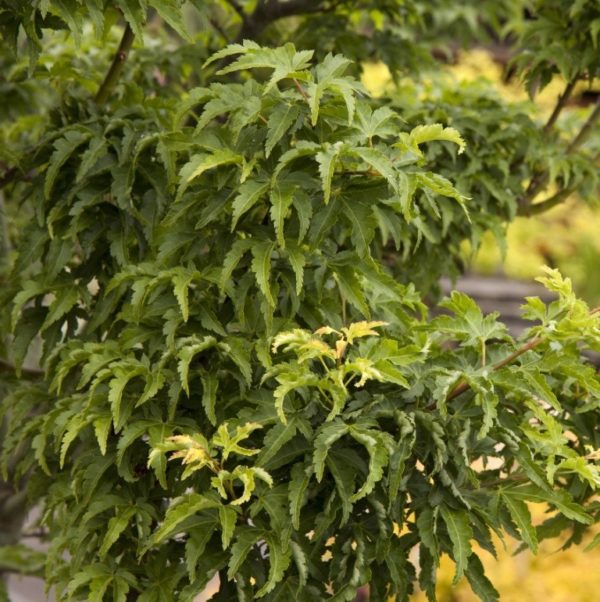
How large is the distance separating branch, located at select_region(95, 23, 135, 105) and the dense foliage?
0.22 metres

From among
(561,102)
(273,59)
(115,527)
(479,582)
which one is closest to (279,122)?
(273,59)

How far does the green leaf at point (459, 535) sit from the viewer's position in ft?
5.44

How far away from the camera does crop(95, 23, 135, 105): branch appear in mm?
2336

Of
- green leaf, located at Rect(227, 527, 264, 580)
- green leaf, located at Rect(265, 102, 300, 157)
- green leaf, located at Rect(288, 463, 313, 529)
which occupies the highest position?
green leaf, located at Rect(265, 102, 300, 157)

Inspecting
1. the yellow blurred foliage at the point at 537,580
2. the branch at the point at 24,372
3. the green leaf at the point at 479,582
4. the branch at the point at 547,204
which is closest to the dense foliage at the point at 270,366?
the green leaf at the point at 479,582

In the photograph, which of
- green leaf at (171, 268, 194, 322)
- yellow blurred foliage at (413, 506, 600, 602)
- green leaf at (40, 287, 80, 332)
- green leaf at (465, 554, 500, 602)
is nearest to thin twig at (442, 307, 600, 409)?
green leaf at (465, 554, 500, 602)

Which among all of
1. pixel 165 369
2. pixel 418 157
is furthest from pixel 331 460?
pixel 418 157

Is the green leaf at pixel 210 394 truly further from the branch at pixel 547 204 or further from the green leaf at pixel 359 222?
the branch at pixel 547 204

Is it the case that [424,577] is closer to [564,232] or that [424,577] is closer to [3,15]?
[3,15]

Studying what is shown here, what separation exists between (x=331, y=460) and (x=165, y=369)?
0.37m

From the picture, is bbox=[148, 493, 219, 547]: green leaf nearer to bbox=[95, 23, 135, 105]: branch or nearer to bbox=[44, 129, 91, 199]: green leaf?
bbox=[44, 129, 91, 199]: green leaf

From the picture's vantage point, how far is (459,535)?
5.58 feet

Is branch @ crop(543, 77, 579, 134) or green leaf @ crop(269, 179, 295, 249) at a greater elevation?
green leaf @ crop(269, 179, 295, 249)

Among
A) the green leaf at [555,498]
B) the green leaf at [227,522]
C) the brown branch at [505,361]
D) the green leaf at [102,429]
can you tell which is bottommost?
the green leaf at [102,429]
